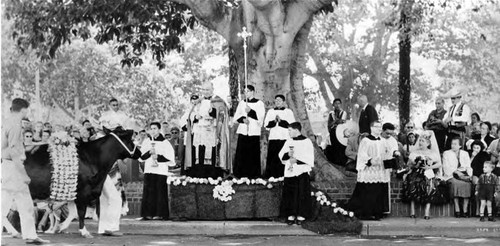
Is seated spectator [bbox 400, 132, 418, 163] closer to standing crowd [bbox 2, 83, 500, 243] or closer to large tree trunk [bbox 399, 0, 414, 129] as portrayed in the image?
standing crowd [bbox 2, 83, 500, 243]

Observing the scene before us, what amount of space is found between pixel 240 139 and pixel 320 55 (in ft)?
88.1

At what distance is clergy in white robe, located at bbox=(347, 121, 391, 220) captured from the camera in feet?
63.3

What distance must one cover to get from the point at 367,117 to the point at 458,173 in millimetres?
2771

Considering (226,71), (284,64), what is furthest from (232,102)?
(226,71)

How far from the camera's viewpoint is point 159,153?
19.2 metres

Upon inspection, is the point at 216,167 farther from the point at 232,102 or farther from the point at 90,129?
the point at 232,102

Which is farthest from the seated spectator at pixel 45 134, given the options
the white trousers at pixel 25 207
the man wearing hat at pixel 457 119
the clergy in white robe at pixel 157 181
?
the man wearing hat at pixel 457 119

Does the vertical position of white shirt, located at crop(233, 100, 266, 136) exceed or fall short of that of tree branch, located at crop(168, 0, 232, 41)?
it falls short

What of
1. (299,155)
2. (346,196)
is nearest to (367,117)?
(346,196)

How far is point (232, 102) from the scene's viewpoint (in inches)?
961

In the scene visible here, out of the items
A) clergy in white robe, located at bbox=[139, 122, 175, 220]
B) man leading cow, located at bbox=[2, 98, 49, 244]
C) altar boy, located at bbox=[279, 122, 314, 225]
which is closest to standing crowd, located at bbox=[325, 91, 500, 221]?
altar boy, located at bbox=[279, 122, 314, 225]

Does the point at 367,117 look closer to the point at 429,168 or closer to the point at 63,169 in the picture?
the point at 429,168

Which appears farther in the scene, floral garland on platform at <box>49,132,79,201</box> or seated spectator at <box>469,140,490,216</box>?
seated spectator at <box>469,140,490,216</box>

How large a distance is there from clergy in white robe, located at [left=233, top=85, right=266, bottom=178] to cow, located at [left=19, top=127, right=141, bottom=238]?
11.5ft
